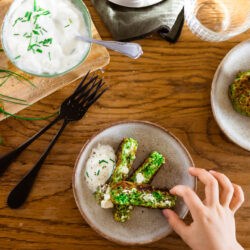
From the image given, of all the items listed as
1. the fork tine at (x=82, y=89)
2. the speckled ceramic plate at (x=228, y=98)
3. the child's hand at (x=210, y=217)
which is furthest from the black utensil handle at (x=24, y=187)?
the speckled ceramic plate at (x=228, y=98)

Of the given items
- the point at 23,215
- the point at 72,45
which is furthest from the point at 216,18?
the point at 23,215

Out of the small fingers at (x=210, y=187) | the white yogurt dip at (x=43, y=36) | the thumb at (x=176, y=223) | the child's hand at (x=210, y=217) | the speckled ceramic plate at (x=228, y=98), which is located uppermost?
the white yogurt dip at (x=43, y=36)

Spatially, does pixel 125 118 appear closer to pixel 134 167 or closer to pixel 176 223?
pixel 134 167

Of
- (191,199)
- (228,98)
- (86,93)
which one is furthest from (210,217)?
(86,93)

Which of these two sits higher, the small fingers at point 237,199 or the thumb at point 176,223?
the small fingers at point 237,199

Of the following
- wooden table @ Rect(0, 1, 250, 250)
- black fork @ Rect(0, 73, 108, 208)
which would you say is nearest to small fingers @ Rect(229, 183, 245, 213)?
wooden table @ Rect(0, 1, 250, 250)

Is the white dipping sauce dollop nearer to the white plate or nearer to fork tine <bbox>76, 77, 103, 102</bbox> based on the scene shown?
fork tine <bbox>76, 77, 103, 102</bbox>

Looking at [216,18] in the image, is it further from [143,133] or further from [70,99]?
[70,99]

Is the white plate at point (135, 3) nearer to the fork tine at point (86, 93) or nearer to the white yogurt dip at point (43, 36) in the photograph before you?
the white yogurt dip at point (43, 36)
